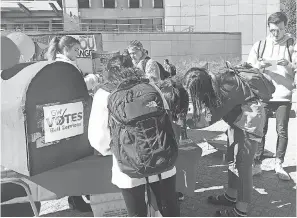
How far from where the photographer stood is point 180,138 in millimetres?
3469

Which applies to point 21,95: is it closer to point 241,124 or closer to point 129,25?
point 241,124

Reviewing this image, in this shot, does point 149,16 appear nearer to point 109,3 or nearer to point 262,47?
point 109,3

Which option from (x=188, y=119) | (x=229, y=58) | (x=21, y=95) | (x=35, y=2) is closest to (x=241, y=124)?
(x=188, y=119)

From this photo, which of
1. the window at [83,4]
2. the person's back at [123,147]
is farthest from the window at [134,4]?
the person's back at [123,147]

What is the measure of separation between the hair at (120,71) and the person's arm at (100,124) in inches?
4.5

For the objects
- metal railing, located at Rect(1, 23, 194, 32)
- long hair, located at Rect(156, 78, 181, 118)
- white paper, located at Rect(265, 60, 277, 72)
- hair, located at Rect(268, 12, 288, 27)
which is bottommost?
long hair, located at Rect(156, 78, 181, 118)

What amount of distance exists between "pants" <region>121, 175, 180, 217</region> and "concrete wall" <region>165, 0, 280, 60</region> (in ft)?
77.2

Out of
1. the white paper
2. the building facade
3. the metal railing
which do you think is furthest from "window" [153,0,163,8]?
the white paper

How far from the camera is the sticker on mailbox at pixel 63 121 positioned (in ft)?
8.74

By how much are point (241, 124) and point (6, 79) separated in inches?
79.0

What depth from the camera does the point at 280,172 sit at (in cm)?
445

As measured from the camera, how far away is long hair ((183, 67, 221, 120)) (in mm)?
2730

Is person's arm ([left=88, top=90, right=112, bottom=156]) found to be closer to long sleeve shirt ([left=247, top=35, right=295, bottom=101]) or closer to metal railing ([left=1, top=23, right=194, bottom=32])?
long sleeve shirt ([left=247, top=35, right=295, bottom=101])

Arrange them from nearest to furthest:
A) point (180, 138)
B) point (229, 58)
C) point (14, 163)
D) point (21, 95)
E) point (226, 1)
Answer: point (21, 95), point (14, 163), point (180, 138), point (229, 58), point (226, 1)
